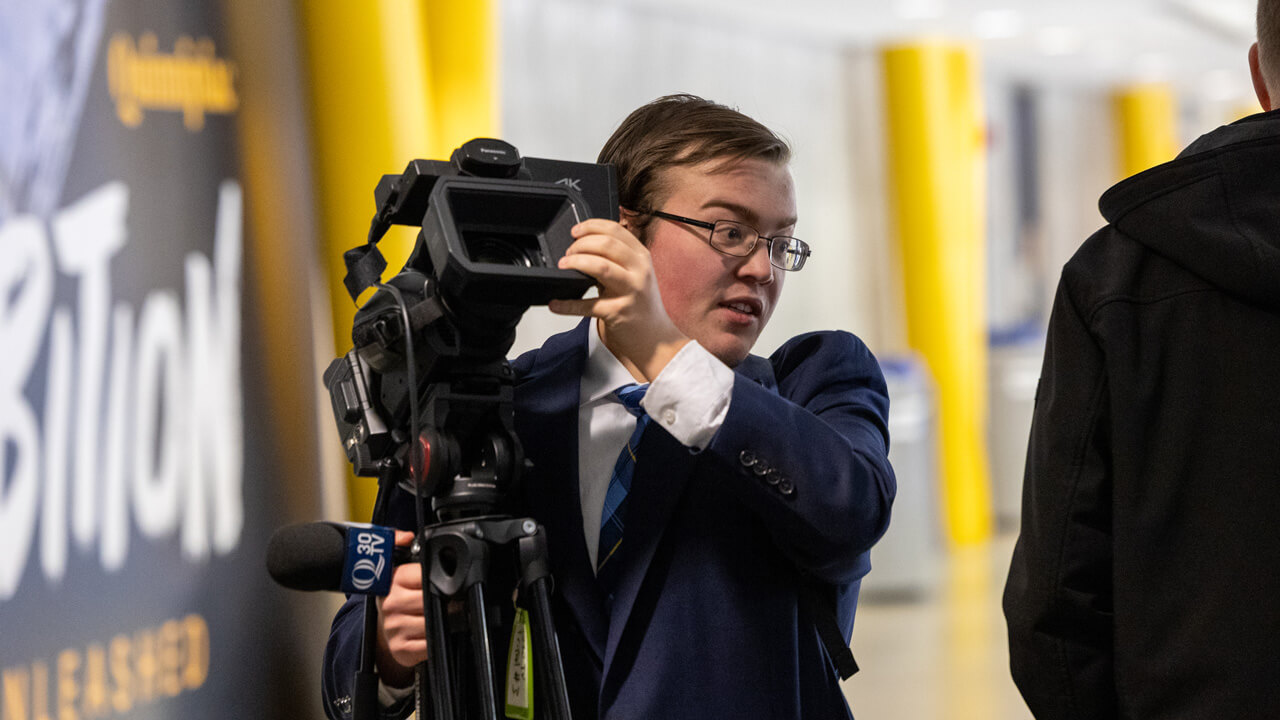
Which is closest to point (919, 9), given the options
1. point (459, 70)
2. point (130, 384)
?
point (459, 70)

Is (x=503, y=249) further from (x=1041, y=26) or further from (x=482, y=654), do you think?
(x=1041, y=26)

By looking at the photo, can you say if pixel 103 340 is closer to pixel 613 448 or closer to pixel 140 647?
pixel 140 647

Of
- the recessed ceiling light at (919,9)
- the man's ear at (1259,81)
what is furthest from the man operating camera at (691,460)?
the recessed ceiling light at (919,9)

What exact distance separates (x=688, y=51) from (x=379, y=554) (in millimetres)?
6677

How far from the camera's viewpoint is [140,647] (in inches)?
96.7

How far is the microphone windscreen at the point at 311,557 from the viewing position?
1.08 m

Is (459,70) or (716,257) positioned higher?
(459,70)

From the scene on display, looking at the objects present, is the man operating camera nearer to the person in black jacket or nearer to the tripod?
the tripod

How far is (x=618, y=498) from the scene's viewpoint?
124cm

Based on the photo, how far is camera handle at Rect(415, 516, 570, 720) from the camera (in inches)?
41.9

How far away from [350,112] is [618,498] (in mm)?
2389

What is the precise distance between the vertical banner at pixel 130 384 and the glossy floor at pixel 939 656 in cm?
249

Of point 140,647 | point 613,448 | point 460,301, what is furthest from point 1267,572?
point 140,647

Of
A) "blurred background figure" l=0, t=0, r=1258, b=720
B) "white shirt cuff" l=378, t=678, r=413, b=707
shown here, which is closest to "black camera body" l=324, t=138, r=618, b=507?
"white shirt cuff" l=378, t=678, r=413, b=707
